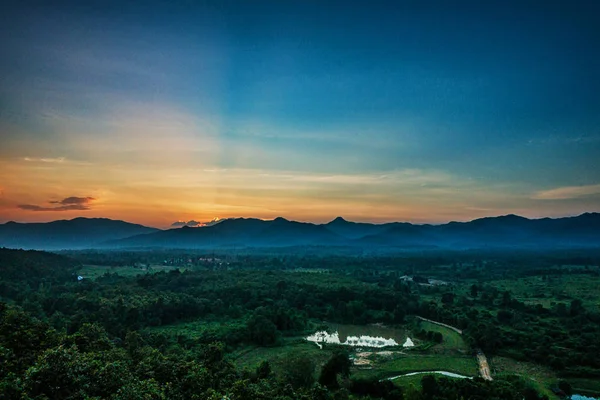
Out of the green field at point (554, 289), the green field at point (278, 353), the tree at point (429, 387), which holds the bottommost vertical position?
the green field at point (278, 353)

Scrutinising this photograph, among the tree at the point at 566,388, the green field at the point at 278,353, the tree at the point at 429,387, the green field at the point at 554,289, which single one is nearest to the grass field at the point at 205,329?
the green field at the point at 278,353

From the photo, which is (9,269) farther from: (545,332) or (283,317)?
(545,332)

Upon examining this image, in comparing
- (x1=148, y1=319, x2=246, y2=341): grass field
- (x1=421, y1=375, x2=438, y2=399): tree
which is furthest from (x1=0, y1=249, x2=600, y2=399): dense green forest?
(x1=148, y1=319, x2=246, y2=341): grass field

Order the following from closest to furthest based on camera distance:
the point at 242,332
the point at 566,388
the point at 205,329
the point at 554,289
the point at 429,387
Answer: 1. the point at 429,387
2. the point at 566,388
3. the point at 242,332
4. the point at 205,329
5. the point at 554,289

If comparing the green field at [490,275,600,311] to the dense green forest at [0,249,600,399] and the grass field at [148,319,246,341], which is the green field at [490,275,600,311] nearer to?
the dense green forest at [0,249,600,399]

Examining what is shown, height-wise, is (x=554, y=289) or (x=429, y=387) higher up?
(x=429, y=387)

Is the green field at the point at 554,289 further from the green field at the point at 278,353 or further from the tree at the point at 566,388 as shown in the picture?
the green field at the point at 278,353

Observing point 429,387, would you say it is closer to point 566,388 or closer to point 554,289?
point 566,388

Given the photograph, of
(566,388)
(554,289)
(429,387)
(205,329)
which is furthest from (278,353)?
(554,289)

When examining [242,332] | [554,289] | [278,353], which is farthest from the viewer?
[554,289]
